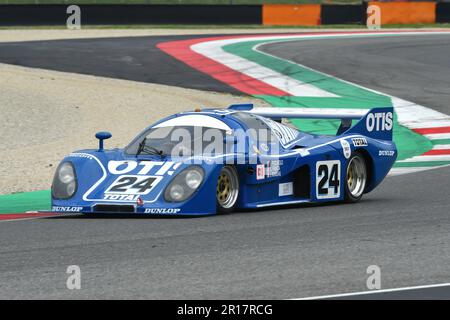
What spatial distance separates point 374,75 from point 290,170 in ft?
48.3

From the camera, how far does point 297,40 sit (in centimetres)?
3391

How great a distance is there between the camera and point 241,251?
27.6ft

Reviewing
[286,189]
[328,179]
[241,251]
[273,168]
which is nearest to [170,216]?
[273,168]

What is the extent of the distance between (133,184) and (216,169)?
31.4 inches

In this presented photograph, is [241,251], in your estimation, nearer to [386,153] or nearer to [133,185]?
[133,185]

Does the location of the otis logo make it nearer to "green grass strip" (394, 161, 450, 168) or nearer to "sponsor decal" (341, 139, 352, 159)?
"sponsor decal" (341, 139, 352, 159)

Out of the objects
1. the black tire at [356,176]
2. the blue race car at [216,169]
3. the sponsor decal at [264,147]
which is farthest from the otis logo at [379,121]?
the sponsor decal at [264,147]

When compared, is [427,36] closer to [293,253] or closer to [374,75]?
[374,75]

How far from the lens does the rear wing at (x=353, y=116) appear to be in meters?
12.5

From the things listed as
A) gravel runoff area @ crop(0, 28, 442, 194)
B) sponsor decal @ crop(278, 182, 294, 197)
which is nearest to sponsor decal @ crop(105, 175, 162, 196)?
sponsor decal @ crop(278, 182, 294, 197)

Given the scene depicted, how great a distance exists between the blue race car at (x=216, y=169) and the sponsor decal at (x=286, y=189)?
0.4 inches

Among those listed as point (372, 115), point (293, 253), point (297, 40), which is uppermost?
point (297, 40)

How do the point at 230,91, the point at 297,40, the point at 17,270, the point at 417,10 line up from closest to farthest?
the point at 17,270 → the point at 230,91 → the point at 297,40 → the point at 417,10

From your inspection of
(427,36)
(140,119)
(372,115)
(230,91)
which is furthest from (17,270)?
(427,36)
